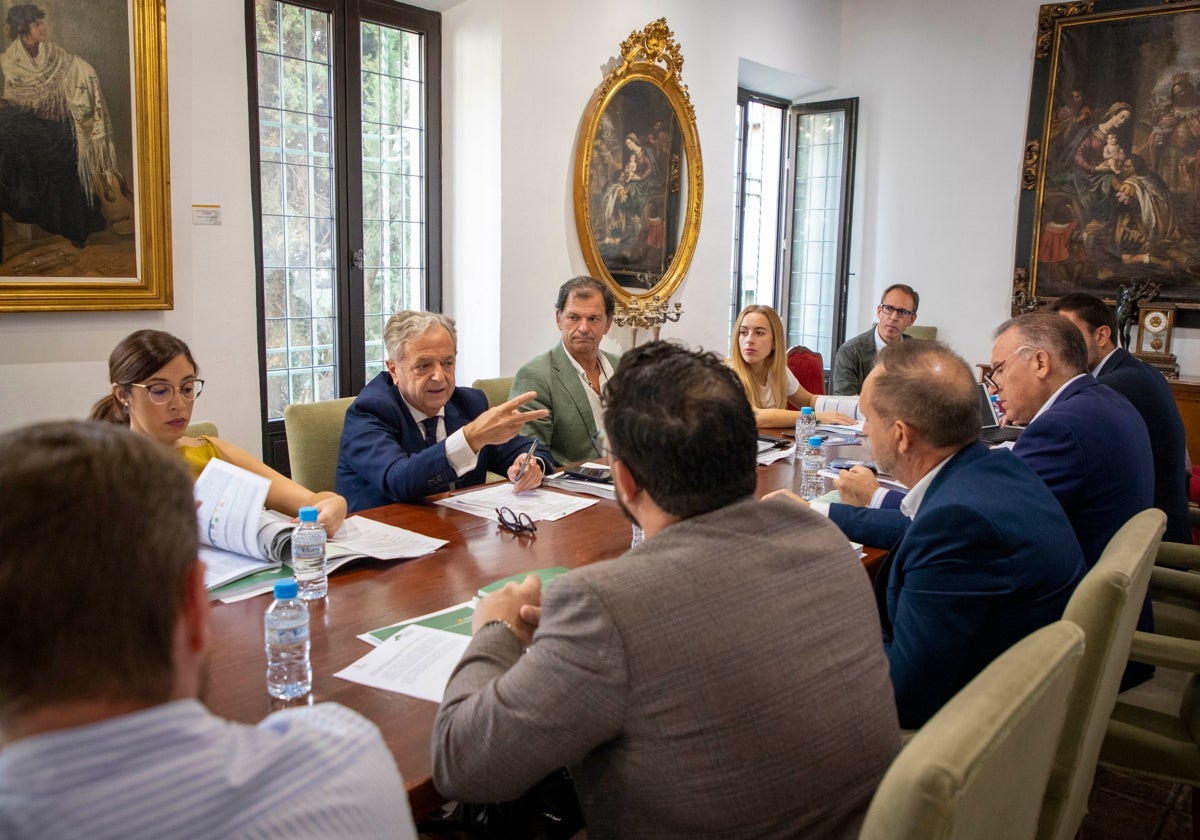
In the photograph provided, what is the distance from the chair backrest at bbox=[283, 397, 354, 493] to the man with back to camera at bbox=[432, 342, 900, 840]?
193 cm

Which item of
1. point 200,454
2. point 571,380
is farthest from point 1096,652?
point 571,380

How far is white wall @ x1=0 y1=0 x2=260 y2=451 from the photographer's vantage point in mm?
3500

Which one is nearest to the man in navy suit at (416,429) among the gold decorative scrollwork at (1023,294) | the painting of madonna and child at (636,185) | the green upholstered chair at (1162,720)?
the green upholstered chair at (1162,720)

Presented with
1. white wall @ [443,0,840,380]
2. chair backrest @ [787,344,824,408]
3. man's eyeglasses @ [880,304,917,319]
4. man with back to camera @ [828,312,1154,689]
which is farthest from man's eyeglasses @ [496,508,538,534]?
man's eyeglasses @ [880,304,917,319]

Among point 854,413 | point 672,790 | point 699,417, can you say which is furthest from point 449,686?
point 854,413

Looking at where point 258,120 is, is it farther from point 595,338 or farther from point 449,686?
point 449,686

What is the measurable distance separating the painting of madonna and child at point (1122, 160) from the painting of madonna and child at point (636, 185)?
2.60 m

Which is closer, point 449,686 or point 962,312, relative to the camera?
point 449,686

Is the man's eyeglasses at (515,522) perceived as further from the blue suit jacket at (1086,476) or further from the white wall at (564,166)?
the white wall at (564,166)

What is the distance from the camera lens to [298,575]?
1.89 meters

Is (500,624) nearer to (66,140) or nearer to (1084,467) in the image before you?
(1084,467)

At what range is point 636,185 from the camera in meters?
5.75

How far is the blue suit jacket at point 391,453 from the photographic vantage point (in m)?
2.57

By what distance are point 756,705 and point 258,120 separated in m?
3.94
